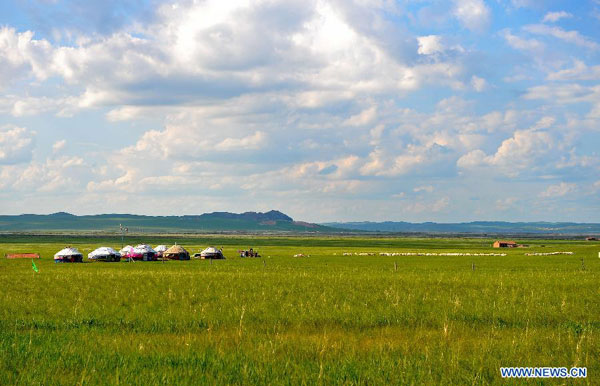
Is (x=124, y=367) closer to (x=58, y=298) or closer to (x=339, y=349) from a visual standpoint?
(x=339, y=349)

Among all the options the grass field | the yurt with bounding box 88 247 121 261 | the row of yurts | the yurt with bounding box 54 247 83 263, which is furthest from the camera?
the yurt with bounding box 88 247 121 261

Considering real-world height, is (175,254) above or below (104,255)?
below

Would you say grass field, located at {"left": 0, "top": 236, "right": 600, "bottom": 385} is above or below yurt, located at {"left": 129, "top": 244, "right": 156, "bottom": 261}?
above

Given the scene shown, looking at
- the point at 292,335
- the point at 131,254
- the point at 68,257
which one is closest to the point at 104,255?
the point at 131,254

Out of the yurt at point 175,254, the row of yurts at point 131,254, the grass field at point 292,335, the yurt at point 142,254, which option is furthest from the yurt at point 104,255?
the grass field at point 292,335

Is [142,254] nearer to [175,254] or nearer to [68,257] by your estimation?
[175,254]

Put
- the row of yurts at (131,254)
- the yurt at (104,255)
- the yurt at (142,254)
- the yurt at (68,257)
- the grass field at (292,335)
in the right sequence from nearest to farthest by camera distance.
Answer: the grass field at (292,335) → the yurt at (68,257) → the row of yurts at (131,254) → the yurt at (104,255) → the yurt at (142,254)

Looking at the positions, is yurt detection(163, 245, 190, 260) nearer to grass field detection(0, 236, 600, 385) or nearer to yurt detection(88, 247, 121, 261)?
yurt detection(88, 247, 121, 261)

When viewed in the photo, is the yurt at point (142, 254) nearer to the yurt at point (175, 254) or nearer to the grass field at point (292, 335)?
the yurt at point (175, 254)

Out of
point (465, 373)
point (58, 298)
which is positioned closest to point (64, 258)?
point (58, 298)

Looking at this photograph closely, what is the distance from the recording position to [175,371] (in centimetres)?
1302

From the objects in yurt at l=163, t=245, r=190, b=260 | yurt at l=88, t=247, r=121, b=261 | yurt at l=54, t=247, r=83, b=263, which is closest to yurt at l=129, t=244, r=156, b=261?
yurt at l=163, t=245, r=190, b=260

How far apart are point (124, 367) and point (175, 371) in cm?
143

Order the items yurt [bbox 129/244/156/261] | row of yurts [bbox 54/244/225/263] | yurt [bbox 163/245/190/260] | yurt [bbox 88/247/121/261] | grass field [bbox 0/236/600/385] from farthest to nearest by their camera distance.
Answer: yurt [bbox 163/245/190/260] → yurt [bbox 129/244/156/261] → yurt [bbox 88/247/121/261] → row of yurts [bbox 54/244/225/263] → grass field [bbox 0/236/600/385]
